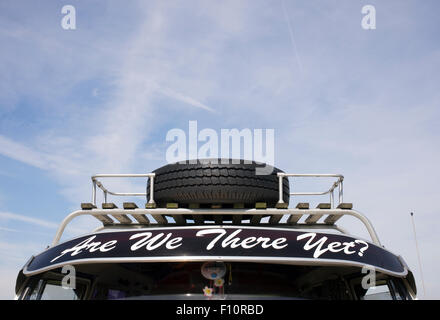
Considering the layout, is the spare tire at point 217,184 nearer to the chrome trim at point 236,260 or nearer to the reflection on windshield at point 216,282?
the reflection on windshield at point 216,282

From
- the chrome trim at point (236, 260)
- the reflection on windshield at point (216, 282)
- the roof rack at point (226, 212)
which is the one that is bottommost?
the reflection on windshield at point (216, 282)

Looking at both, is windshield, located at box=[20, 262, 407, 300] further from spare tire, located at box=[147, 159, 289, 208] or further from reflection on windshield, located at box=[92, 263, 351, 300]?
spare tire, located at box=[147, 159, 289, 208]

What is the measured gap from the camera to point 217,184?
252 inches

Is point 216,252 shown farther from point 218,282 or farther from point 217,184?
point 217,184

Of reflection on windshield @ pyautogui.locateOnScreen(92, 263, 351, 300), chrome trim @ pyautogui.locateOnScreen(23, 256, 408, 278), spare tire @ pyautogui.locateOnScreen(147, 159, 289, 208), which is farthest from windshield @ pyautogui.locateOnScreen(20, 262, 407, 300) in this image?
spare tire @ pyautogui.locateOnScreen(147, 159, 289, 208)

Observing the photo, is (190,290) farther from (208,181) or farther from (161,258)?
(208,181)

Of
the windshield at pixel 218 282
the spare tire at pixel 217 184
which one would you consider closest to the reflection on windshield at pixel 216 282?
the windshield at pixel 218 282

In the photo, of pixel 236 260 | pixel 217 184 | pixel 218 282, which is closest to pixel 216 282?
pixel 218 282

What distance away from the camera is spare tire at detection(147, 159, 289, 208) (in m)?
6.41

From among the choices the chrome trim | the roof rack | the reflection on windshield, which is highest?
the roof rack

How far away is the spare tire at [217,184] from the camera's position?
6410mm

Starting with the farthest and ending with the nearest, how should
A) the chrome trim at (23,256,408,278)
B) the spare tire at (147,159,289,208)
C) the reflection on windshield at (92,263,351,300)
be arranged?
the spare tire at (147,159,289,208), the reflection on windshield at (92,263,351,300), the chrome trim at (23,256,408,278)

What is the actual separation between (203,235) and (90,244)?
1206 millimetres
